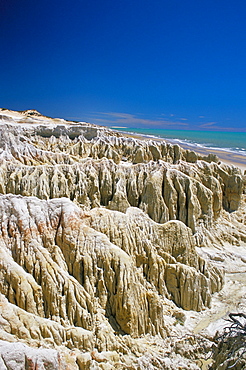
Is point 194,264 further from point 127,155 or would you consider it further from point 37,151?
point 127,155

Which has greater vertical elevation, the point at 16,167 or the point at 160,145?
the point at 160,145

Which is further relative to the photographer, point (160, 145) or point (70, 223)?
point (160, 145)

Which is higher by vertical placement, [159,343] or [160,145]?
[160,145]

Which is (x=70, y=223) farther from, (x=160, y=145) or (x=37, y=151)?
(x=160, y=145)

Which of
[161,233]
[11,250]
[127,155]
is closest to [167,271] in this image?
[161,233]

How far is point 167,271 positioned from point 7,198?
6.77m

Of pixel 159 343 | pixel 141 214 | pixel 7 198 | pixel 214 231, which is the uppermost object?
pixel 7 198

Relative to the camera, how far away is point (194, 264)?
39.8ft

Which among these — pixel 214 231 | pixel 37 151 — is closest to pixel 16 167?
pixel 37 151

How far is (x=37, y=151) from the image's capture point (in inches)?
878

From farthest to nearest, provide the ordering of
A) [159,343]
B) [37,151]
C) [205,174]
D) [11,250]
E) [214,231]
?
1. [37,151]
2. [205,174]
3. [214,231]
4. [159,343]
5. [11,250]

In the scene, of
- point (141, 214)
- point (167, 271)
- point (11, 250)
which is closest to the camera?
point (11, 250)

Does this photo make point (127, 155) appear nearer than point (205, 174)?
No

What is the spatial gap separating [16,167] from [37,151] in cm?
622
